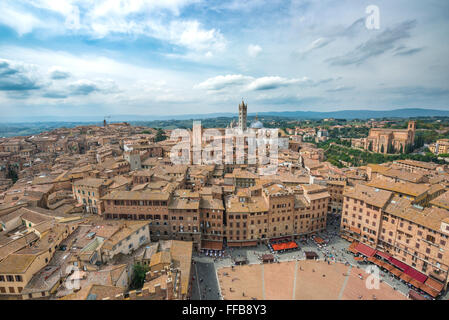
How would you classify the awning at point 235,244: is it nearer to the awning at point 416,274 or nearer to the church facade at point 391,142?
the awning at point 416,274

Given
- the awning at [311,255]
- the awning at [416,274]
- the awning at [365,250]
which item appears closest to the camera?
the awning at [416,274]

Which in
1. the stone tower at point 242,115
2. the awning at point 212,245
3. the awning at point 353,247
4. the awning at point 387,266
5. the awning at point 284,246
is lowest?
the awning at point 387,266

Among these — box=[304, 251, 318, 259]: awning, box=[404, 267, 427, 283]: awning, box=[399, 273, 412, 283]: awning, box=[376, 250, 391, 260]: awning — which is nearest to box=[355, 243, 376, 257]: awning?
box=[376, 250, 391, 260]: awning

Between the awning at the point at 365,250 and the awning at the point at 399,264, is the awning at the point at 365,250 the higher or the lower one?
the higher one

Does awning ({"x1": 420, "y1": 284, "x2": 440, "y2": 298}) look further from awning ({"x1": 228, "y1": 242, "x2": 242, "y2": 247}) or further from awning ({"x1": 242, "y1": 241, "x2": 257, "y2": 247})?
awning ({"x1": 228, "y1": 242, "x2": 242, "y2": 247})

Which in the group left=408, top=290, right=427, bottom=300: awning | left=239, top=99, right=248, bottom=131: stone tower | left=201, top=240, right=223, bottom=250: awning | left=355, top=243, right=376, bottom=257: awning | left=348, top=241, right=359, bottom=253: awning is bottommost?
left=408, top=290, right=427, bottom=300: awning

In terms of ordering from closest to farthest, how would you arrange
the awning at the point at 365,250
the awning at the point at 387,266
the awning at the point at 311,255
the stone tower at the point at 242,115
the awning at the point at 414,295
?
the awning at the point at 414,295, the awning at the point at 387,266, the awning at the point at 365,250, the awning at the point at 311,255, the stone tower at the point at 242,115

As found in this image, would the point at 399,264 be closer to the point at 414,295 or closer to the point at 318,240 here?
the point at 414,295

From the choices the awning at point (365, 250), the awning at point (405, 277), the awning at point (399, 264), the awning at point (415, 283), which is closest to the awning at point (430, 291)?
the awning at point (415, 283)
